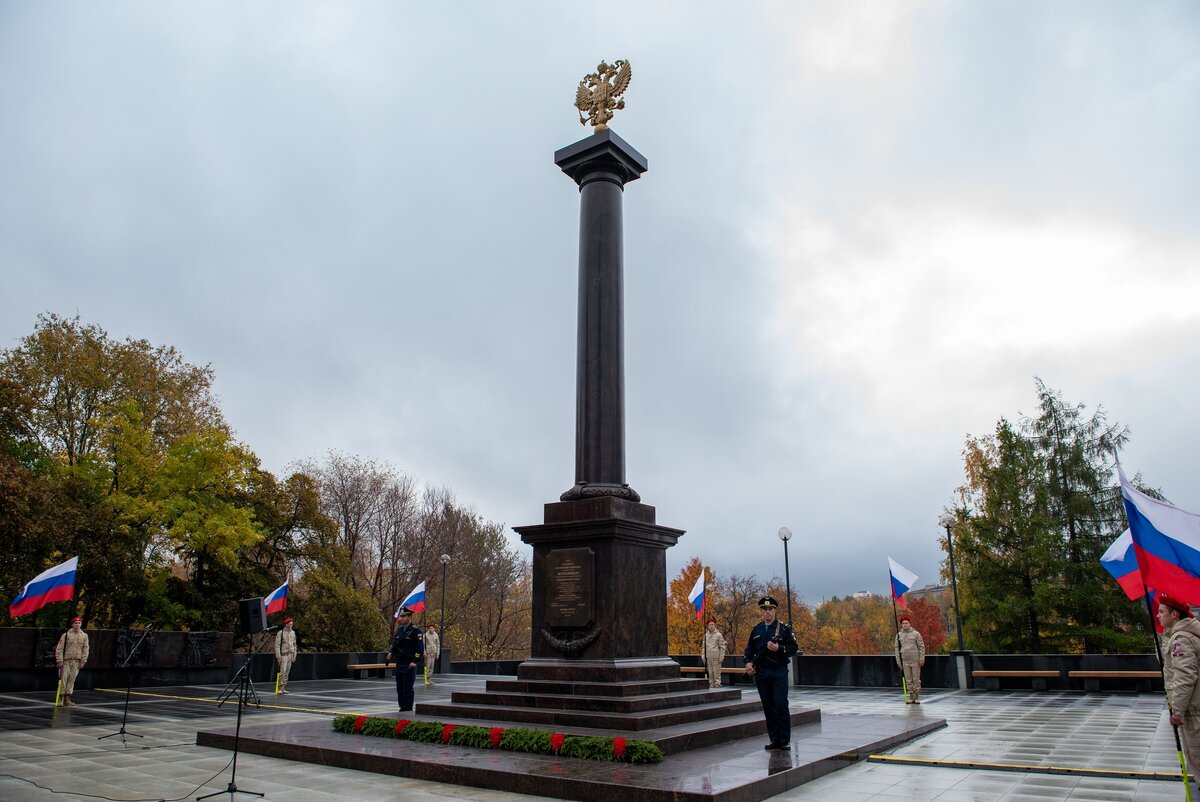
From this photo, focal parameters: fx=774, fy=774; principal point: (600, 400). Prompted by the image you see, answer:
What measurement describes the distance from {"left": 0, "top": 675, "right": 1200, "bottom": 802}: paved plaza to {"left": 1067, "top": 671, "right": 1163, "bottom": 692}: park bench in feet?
12.7

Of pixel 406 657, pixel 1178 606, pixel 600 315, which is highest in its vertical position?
pixel 600 315

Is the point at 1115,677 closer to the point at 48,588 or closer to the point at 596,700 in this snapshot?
the point at 596,700

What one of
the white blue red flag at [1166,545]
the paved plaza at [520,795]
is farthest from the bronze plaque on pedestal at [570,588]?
the white blue red flag at [1166,545]

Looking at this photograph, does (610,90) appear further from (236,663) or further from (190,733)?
(236,663)

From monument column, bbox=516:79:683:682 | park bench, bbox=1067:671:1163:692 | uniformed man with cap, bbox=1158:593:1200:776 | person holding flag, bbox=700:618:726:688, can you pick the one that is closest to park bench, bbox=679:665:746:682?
person holding flag, bbox=700:618:726:688

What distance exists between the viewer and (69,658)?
53.5 feet

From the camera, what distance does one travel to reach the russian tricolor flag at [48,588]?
15773mm

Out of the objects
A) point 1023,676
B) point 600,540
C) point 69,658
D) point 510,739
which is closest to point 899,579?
point 1023,676

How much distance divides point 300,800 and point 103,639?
17.2 metres

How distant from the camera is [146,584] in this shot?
27.9m

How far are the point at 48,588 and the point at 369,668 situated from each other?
38.6 ft

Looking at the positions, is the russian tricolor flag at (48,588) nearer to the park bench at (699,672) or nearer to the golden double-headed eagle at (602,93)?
the golden double-headed eagle at (602,93)

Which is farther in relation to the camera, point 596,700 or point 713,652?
point 713,652

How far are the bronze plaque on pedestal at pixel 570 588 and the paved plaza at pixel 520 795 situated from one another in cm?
281
